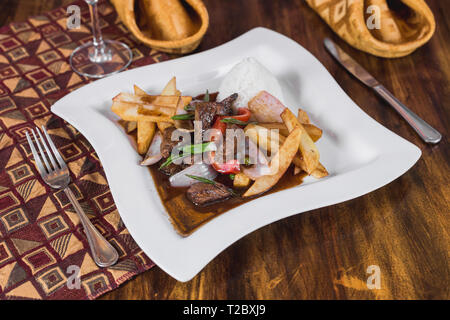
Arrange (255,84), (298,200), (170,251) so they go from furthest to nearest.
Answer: (255,84), (298,200), (170,251)

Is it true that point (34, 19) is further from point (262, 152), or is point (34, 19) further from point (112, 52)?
point (262, 152)

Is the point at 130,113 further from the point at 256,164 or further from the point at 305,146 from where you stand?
the point at 305,146

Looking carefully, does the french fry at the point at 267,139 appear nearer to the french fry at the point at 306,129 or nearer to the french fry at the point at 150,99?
the french fry at the point at 306,129

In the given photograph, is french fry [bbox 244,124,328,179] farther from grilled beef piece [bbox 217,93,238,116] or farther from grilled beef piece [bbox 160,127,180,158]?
grilled beef piece [bbox 160,127,180,158]

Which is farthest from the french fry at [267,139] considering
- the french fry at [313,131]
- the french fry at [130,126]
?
the french fry at [130,126]

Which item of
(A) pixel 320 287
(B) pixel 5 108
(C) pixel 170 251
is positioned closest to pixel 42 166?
(B) pixel 5 108
